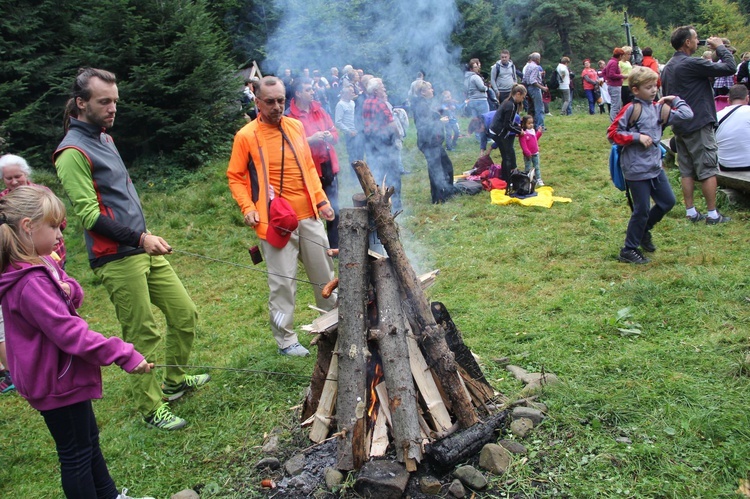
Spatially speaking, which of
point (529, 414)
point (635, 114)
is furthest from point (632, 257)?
point (529, 414)

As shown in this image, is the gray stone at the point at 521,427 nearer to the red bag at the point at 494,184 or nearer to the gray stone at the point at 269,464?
the gray stone at the point at 269,464

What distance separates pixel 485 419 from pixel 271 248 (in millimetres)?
2211

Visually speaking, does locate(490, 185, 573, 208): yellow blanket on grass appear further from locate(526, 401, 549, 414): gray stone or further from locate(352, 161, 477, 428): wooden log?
locate(352, 161, 477, 428): wooden log

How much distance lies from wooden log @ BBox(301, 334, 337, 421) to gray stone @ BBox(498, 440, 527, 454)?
46.0 inches

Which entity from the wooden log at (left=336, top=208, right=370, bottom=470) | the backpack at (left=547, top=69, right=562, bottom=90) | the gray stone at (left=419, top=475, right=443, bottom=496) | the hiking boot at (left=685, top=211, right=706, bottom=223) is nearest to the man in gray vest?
the wooden log at (left=336, top=208, right=370, bottom=470)

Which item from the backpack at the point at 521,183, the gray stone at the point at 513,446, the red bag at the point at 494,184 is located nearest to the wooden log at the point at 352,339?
the gray stone at the point at 513,446

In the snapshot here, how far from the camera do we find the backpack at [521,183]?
9.29 meters

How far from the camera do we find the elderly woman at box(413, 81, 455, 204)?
9148 millimetres

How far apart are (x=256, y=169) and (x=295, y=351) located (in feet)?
5.14

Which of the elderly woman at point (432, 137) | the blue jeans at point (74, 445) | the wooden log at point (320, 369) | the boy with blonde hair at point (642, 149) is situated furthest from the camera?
the elderly woman at point (432, 137)

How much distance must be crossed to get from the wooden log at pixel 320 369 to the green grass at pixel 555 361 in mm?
228

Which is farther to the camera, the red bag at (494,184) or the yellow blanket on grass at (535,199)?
the red bag at (494,184)

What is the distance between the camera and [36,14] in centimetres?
1215

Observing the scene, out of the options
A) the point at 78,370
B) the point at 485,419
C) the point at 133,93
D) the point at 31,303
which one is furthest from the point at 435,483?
the point at 133,93
